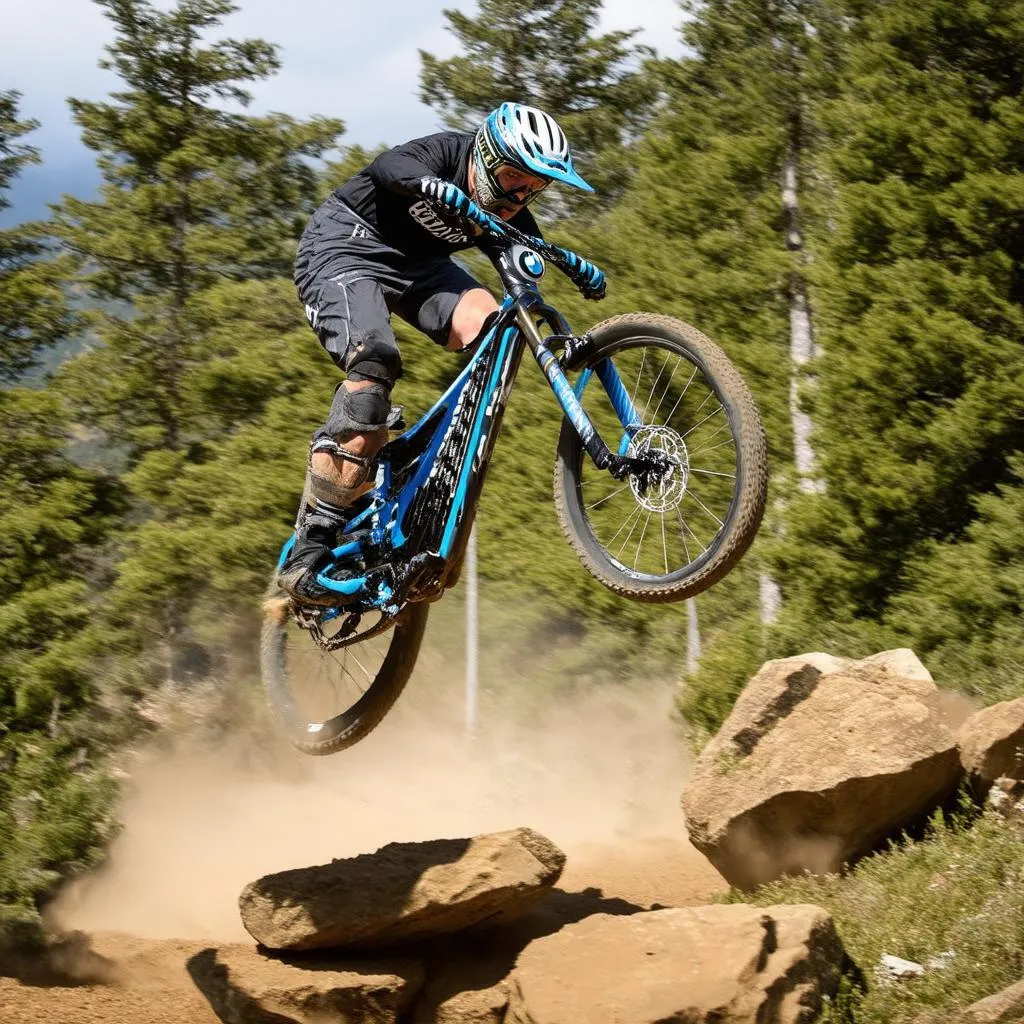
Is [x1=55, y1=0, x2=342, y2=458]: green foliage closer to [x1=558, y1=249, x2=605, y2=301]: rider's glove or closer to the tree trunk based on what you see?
the tree trunk

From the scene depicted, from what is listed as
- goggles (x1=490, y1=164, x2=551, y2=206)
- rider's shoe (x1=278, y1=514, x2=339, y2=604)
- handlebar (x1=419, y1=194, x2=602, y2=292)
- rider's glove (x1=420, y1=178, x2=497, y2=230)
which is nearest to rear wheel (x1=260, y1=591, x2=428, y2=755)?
rider's shoe (x1=278, y1=514, x2=339, y2=604)

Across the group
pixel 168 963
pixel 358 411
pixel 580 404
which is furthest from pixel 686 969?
pixel 168 963

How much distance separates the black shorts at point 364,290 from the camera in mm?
6465

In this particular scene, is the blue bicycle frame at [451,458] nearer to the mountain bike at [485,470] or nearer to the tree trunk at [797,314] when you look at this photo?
the mountain bike at [485,470]

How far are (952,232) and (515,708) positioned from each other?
10.3 m

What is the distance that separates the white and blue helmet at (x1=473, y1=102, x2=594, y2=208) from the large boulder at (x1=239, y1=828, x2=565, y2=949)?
5065 mm

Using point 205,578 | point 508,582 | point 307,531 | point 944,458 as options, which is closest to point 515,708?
point 508,582

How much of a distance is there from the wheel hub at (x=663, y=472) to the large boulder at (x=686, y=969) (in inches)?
134

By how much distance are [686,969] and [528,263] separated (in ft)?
Result: 14.2

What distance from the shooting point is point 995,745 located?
987 centimetres

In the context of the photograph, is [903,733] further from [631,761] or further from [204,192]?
[204,192]

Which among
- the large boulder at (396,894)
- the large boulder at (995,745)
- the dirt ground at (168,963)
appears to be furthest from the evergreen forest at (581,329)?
the large boulder at (396,894)

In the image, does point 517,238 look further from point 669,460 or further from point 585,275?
point 669,460

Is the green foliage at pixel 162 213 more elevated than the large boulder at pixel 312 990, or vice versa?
the green foliage at pixel 162 213
